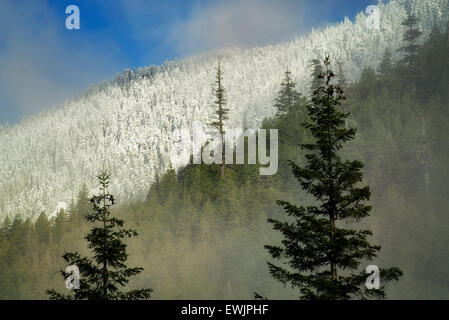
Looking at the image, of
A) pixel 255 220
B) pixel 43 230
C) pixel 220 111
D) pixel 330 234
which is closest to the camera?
pixel 330 234

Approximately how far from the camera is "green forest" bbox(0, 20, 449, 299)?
144ft

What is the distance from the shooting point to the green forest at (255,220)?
144 ft

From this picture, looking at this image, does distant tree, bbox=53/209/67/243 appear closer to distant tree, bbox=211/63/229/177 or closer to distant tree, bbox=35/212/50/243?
distant tree, bbox=35/212/50/243

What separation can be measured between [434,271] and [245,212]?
23361mm

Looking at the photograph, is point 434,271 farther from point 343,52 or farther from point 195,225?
point 343,52

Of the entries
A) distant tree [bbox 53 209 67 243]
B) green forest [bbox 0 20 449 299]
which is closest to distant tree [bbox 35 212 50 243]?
green forest [bbox 0 20 449 299]

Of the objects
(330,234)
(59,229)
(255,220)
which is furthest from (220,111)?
(330,234)

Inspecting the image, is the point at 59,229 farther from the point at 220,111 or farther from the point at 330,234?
the point at 330,234

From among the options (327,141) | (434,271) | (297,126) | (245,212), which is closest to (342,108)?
(297,126)

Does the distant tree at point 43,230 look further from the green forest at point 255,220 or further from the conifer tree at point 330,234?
the conifer tree at point 330,234

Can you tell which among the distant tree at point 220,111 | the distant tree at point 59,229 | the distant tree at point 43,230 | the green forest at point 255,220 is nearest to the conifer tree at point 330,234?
→ the green forest at point 255,220

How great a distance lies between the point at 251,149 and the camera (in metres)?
55.2

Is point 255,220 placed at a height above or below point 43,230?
above

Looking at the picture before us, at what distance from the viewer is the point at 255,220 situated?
51000 mm
